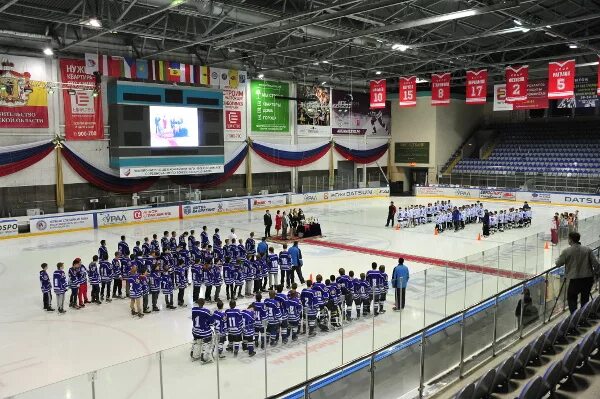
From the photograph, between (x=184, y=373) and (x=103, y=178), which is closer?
(x=184, y=373)

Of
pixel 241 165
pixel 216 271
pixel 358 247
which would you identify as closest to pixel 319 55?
pixel 241 165

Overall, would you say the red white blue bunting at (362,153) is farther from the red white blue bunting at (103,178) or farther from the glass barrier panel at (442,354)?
the glass barrier panel at (442,354)

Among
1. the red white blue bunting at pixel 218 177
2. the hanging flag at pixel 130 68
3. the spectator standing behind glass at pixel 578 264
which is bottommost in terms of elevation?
the spectator standing behind glass at pixel 578 264

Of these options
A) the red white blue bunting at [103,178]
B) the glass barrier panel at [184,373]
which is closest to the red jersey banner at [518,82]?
the red white blue bunting at [103,178]

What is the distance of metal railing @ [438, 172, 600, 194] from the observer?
35.0 metres

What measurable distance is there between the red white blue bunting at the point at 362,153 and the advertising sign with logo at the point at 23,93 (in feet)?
72.6

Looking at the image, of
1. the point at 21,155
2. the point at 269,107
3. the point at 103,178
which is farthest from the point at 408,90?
the point at 21,155

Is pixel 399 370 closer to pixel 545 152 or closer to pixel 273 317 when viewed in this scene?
pixel 273 317

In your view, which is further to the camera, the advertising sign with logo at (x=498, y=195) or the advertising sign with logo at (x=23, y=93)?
the advertising sign with logo at (x=498, y=195)

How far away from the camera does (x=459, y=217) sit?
24.7m

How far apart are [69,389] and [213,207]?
25952mm

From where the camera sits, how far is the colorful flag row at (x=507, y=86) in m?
21.6

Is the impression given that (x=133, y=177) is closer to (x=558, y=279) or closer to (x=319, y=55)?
(x=319, y=55)

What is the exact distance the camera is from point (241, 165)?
34.8m
